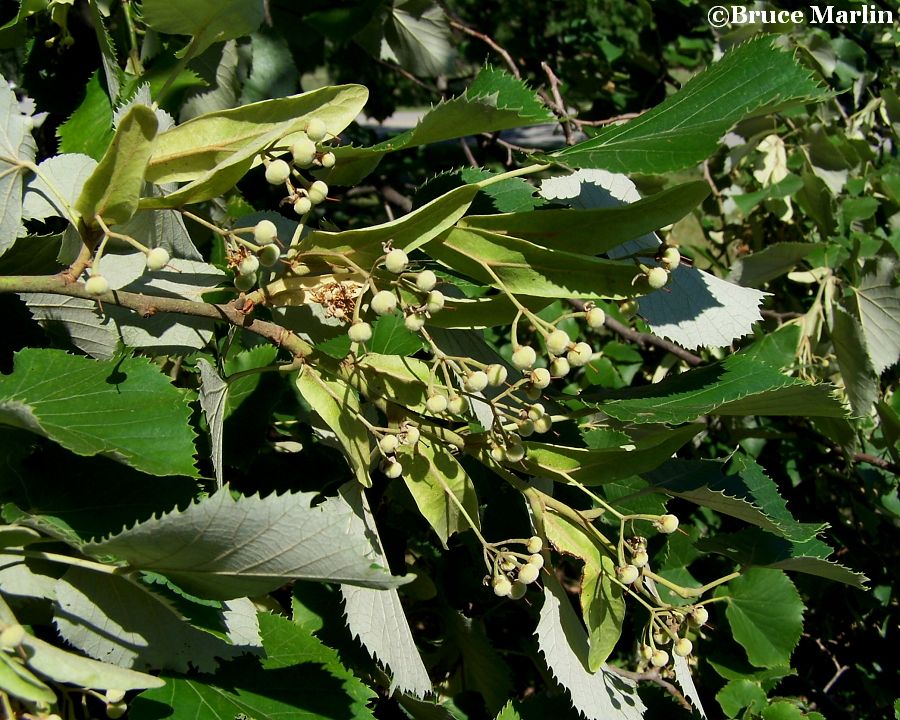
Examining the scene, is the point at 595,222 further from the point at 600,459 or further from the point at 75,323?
the point at 75,323

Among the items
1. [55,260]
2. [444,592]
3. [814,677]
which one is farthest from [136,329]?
[814,677]

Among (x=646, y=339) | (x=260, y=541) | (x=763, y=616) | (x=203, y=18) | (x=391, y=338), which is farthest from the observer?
(x=646, y=339)

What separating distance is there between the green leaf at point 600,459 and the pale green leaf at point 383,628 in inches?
9.1

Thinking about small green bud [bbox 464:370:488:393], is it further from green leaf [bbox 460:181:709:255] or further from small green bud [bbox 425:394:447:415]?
green leaf [bbox 460:181:709:255]

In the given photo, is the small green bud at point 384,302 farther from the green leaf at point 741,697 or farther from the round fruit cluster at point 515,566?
the green leaf at point 741,697

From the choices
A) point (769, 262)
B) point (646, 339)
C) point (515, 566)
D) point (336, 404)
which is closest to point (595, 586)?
point (515, 566)

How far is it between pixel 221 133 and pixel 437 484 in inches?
16.7

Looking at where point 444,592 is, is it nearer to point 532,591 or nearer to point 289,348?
point 532,591

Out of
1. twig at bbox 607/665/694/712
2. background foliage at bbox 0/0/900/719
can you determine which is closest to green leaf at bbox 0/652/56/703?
background foliage at bbox 0/0/900/719

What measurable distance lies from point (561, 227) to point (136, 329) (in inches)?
21.4

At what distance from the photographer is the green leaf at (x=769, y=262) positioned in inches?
79.0

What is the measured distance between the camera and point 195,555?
72 cm

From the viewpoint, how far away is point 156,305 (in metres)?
0.84

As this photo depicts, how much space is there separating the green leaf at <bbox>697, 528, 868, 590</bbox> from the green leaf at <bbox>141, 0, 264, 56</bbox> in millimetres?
880
